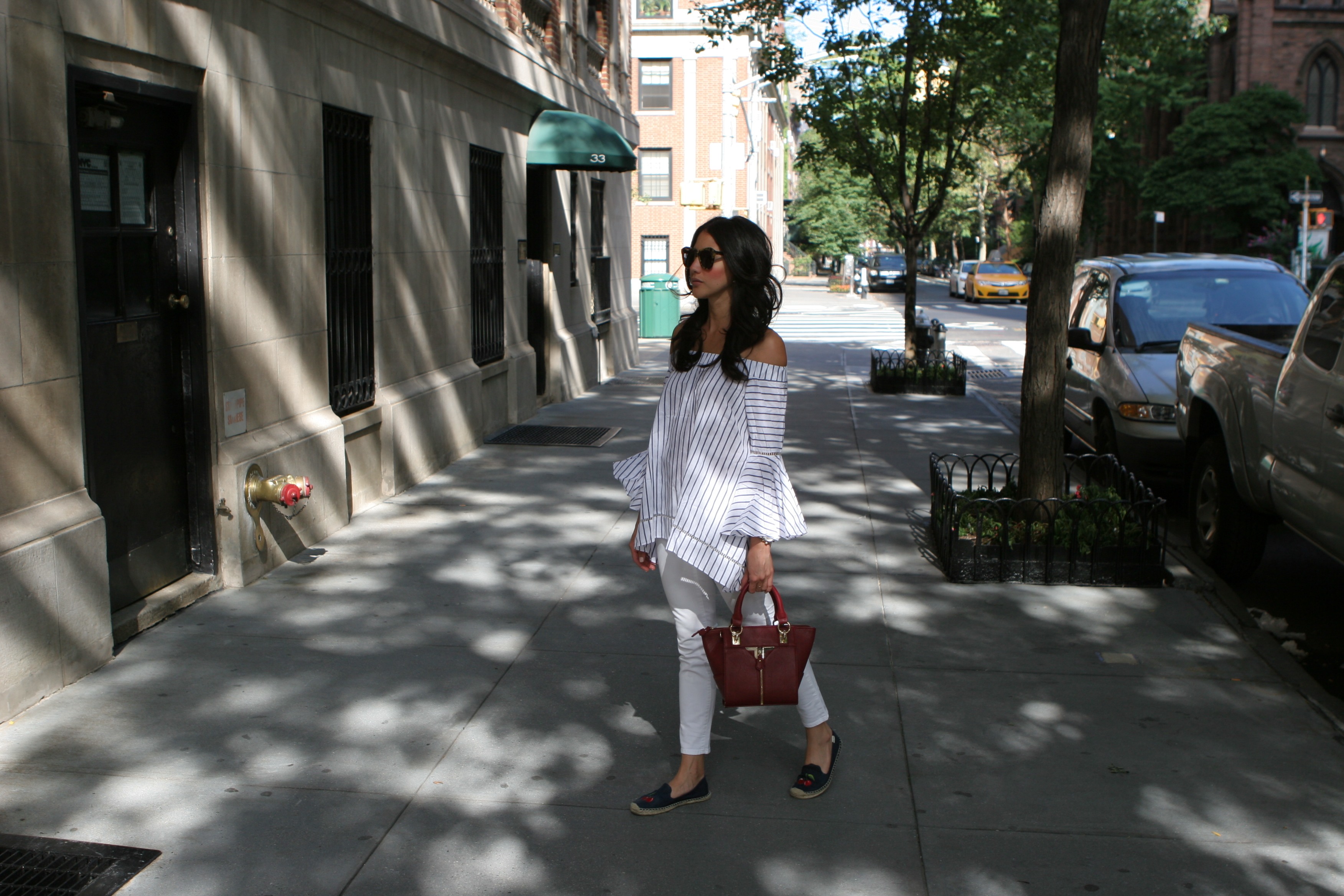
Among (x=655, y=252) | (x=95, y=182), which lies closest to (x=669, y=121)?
(x=655, y=252)

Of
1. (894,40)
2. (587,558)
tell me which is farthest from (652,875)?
(894,40)

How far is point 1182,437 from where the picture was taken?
324 inches

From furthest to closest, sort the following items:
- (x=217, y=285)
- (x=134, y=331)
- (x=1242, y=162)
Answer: (x=1242, y=162), (x=217, y=285), (x=134, y=331)

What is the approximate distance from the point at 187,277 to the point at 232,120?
1.00 m

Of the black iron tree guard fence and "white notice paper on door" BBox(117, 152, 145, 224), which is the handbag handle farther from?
"white notice paper on door" BBox(117, 152, 145, 224)

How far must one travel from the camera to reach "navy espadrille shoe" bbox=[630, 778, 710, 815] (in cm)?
414

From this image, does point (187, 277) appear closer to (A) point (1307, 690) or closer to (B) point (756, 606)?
(B) point (756, 606)

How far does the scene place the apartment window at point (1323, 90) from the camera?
52.9m

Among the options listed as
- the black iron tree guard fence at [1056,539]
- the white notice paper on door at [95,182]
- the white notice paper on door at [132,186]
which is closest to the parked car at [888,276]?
the black iron tree guard fence at [1056,539]

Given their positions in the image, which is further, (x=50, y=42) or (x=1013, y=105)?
(x=1013, y=105)

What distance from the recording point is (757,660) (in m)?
3.94

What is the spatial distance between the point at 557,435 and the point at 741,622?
8602mm

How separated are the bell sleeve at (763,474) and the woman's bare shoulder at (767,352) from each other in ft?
0.08

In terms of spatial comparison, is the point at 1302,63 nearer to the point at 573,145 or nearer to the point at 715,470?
the point at 573,145
